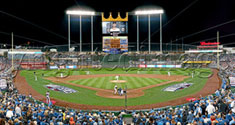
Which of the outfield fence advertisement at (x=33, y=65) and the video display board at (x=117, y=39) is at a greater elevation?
the video display board at (x=117, y=39)

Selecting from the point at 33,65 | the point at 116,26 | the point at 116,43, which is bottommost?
the point at 33,65

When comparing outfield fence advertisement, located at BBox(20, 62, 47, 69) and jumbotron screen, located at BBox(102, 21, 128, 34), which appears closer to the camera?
outfield fence advertisement, located at BBox(20, 62, 47, 69)

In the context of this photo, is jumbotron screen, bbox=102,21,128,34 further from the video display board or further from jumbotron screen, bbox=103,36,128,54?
jumbotron screen, bbox=103,36,128,54

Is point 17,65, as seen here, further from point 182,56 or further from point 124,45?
point 182,56

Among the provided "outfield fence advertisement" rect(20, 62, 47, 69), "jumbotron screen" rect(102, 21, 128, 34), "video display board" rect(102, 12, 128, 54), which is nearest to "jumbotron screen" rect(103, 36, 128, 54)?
"video display board" rect(102, 12, 128, 54)

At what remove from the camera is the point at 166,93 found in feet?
93.8

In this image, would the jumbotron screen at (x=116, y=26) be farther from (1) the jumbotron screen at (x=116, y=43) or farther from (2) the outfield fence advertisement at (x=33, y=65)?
(2) the outfield fence advertisement at (x=33, y=65)

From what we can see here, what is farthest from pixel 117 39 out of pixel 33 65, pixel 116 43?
pixel 33 65

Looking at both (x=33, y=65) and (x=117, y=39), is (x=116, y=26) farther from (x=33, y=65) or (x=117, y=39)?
(x=33, y=65)

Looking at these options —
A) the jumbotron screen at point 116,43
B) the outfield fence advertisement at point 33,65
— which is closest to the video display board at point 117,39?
the jumbotron screen at point 116,43

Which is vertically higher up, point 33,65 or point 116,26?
point 116,26

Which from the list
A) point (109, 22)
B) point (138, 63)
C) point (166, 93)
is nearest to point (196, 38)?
point (138, 63)

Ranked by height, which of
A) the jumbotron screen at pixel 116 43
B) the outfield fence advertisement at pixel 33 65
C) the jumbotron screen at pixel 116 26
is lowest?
the outfield fence advertisement at pixel 33 65

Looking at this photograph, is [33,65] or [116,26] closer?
[33,65]
